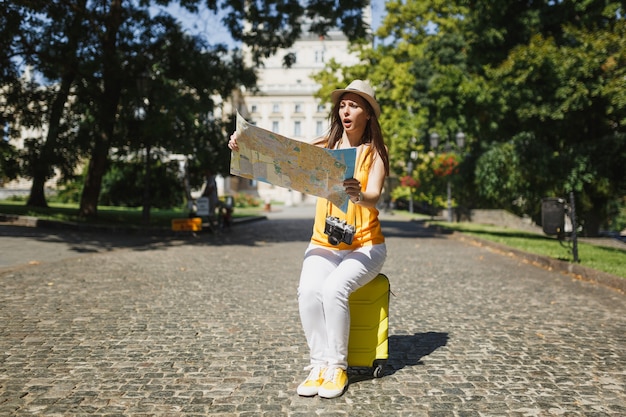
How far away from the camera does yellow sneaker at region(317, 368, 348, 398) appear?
2996 mm

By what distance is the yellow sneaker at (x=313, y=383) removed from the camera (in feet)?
9.95

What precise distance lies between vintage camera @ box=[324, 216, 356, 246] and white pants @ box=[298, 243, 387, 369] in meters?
0.15

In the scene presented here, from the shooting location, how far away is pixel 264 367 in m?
3.57

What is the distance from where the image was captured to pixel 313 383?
10.1 feet

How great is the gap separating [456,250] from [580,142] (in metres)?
5.98

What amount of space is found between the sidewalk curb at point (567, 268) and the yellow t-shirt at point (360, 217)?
197 inches

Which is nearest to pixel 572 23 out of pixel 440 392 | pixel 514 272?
pixel 514 272

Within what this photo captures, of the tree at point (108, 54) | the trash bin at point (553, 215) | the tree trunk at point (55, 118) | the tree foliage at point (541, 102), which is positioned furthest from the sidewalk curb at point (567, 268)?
the tree trunk at point (55, 118)

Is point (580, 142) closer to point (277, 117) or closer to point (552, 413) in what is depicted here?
point (552, 413)

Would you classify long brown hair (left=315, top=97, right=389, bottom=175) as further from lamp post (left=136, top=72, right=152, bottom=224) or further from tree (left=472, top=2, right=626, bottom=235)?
lamp post (left=136, top=72, right=152, bottom=224)

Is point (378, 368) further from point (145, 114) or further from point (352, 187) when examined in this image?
point (145, 114)

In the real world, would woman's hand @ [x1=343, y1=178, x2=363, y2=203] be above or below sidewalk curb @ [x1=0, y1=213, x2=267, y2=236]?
above

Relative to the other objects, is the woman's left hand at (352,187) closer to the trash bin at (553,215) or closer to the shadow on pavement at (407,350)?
the shadow on pavement at (407,350)

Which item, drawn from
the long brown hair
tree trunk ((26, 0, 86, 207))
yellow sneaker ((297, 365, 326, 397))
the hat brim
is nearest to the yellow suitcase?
yellow sneaker ((297, 365, 326, 397))
